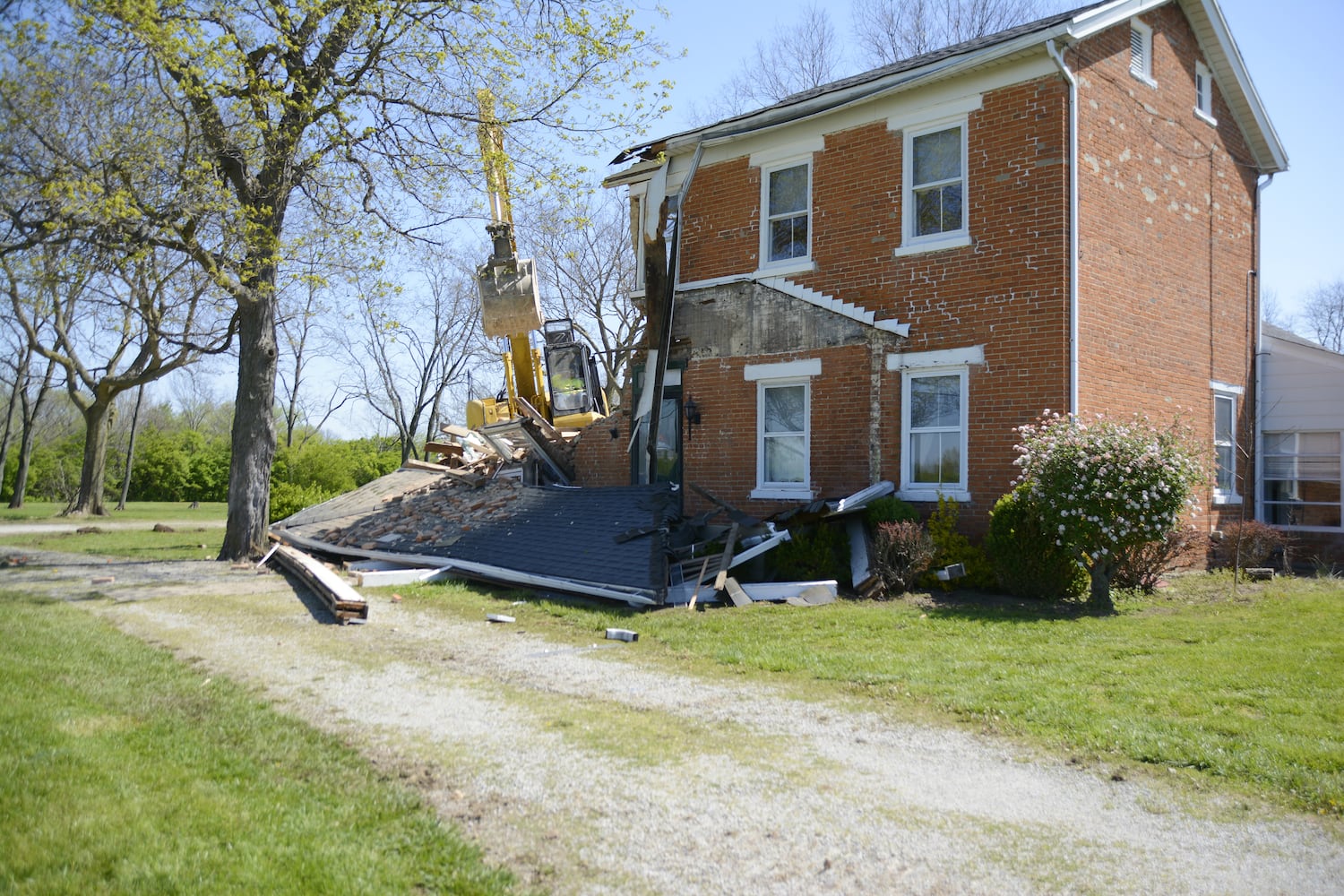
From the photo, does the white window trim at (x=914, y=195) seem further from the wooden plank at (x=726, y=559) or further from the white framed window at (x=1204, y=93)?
the white framed window at (x=1204, y=93)

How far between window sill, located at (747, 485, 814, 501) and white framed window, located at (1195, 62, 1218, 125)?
9063 millimetres

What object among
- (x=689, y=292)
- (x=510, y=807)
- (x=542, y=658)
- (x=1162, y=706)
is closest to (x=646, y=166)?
(x=689, y=292)

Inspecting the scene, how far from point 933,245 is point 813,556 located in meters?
4.58

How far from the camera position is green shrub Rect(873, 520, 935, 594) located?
11539 millimetres

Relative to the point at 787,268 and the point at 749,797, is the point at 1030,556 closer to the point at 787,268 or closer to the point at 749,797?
the point at 787,268

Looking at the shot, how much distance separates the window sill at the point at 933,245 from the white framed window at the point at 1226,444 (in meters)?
5.78

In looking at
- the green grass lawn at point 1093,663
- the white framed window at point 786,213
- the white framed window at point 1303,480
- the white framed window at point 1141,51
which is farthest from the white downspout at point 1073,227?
the white framed window at point 1303,480

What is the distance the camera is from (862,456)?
1372 centimetres

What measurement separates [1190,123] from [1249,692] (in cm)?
1175

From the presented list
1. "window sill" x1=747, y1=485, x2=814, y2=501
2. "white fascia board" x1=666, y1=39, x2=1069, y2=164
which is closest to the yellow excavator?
"white fascia board" x1=666, y1=39, x2=1069, y2=164

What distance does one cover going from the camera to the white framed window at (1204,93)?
51.7 ft

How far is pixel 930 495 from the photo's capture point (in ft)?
42.4

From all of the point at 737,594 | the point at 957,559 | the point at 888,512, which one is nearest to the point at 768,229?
the point at 888,512

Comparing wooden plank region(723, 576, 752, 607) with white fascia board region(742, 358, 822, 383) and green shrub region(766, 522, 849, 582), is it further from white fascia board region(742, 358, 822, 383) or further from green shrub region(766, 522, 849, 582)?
white fascia board region(742, 358, 822, 383)
